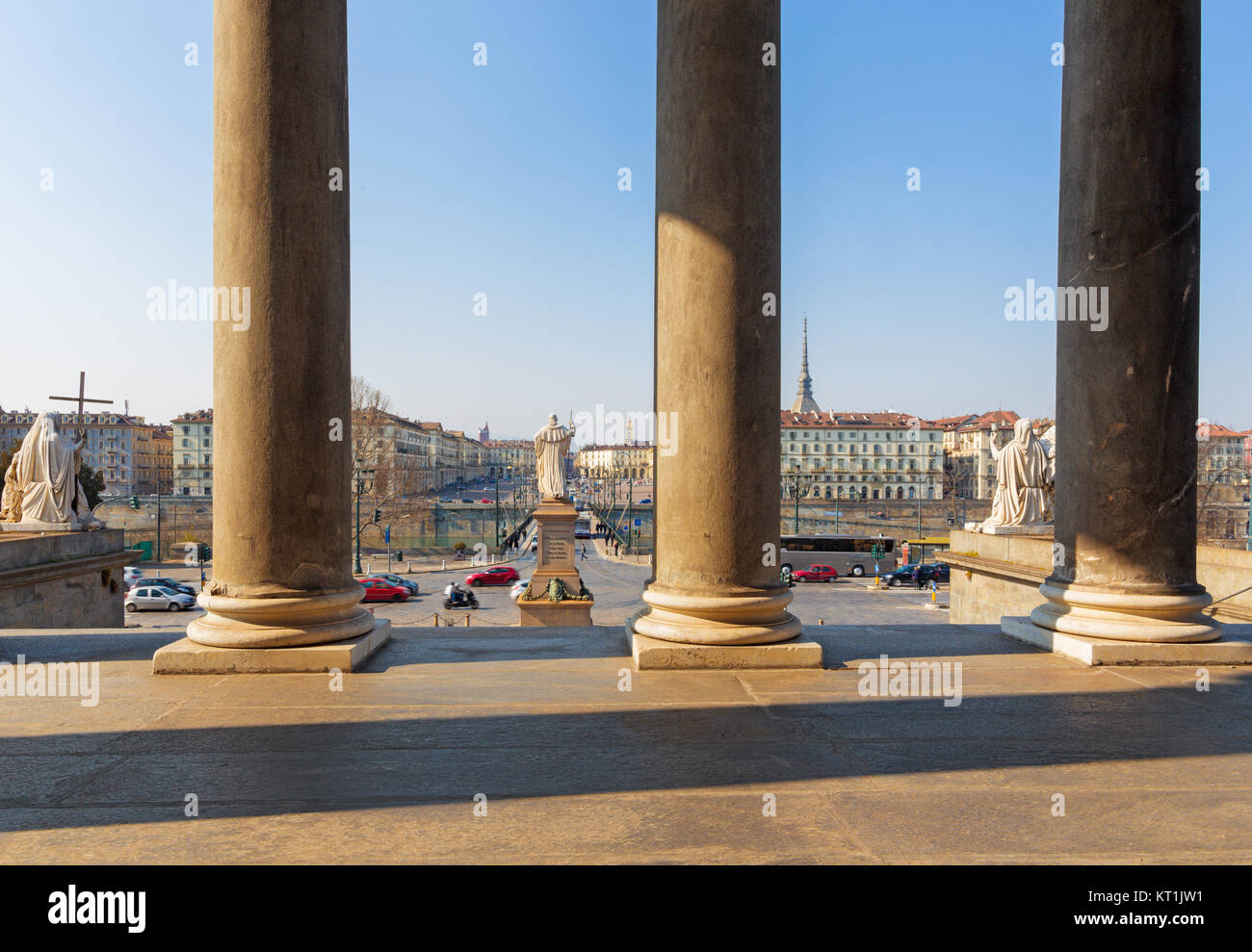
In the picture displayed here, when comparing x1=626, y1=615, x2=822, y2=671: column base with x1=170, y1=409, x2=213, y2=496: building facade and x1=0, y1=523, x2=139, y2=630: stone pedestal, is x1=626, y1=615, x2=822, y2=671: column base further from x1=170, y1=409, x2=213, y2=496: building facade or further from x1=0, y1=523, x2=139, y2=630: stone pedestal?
x1=170, y1=409, x2=213, y2=496: building facade

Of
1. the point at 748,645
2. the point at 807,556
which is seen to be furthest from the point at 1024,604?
the point at 807,556

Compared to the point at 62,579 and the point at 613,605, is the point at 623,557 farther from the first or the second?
the point at 62,579

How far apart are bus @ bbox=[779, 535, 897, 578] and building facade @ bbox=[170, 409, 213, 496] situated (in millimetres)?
145852

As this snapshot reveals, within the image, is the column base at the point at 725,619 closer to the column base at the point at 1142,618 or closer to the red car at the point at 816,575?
the column base at the point at 1142,618

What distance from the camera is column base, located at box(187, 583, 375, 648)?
10.1 metres

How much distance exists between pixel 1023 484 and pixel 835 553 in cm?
5676

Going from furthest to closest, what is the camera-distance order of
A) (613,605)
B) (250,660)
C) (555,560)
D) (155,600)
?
1. (613,605)
2. (155,600)
3. (555,560)
4. (250,660)

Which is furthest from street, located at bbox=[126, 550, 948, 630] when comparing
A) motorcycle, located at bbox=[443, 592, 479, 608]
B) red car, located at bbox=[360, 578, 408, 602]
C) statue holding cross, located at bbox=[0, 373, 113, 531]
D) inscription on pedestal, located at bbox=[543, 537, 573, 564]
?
statue holding cross, located at bbox=[0, 373, 113, 531]

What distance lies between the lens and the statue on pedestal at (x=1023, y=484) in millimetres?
26938

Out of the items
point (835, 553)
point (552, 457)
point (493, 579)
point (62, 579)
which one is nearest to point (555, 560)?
point (552, 457)

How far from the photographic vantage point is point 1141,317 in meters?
11.0

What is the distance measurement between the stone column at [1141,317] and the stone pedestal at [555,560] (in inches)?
1026

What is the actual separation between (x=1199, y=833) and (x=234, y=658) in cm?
918

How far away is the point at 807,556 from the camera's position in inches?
3231
